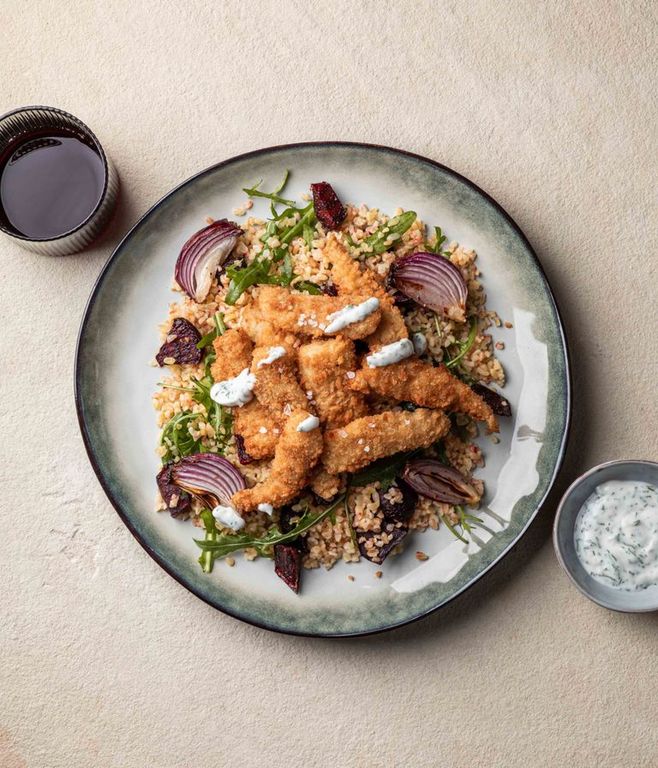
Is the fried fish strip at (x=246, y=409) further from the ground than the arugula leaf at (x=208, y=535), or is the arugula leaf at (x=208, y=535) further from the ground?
A: the fried fish strip at (x=246, y=409)

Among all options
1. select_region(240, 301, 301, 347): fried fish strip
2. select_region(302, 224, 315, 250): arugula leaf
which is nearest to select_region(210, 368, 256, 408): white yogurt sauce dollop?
select_region(240, 301, 301, 347): fried fish strip

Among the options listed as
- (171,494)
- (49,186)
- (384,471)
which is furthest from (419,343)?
(49,186)

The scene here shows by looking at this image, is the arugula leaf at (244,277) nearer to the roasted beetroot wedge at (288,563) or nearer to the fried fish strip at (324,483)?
the fried fish strip at (324,483)

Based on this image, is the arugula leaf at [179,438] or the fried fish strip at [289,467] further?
the arugula leaf at [179,438]

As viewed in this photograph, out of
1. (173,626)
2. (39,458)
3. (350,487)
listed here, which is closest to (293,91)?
(350,487)

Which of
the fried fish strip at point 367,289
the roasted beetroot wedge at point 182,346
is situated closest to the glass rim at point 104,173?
the roasted beetroot wedge at point 182,346

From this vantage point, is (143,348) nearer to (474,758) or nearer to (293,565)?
(293,565)

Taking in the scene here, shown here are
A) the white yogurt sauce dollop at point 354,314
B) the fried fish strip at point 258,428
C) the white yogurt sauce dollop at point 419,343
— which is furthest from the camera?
the white yogurt sauce dollop at point 419,343
